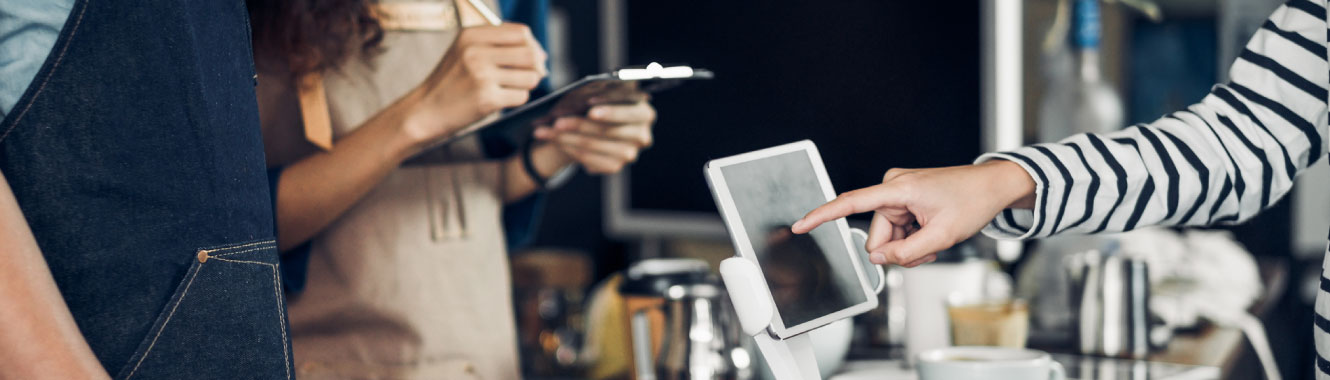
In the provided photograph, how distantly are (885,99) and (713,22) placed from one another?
41 cm

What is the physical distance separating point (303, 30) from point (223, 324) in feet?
A: 1.34

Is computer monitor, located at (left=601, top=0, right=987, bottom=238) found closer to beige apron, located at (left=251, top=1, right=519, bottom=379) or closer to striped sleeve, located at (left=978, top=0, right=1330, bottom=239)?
striped sleeve, located at (left=978, top=0, right=1330, bottom=239)

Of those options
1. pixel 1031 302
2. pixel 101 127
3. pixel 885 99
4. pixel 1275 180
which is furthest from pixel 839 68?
pixel 101 127

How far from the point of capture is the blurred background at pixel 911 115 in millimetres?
1331

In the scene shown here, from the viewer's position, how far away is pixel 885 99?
144cm

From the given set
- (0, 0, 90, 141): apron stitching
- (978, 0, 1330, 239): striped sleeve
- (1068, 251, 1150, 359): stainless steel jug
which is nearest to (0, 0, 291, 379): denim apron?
(0, 0, 90, 141): apron stitching

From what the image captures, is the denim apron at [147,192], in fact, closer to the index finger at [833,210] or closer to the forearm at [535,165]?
the index finger at [833,210]

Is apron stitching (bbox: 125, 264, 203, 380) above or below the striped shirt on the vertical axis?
below

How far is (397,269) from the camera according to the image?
106 centimetres

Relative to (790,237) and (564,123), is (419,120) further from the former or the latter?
(790,237)

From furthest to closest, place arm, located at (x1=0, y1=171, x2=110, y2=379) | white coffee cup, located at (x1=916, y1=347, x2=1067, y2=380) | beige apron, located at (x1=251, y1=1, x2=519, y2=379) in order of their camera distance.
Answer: beige apron, located at (x1=251, y1=1, x2=519, y2=379), white coffee cup, located at (x1=916, y1=347, x2=1067, y2=380), arm, located at (x1=0, y1=171, x2=110, y2=379)

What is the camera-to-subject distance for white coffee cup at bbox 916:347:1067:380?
0.81 m

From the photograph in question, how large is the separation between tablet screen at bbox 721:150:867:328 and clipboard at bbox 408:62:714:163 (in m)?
0.18

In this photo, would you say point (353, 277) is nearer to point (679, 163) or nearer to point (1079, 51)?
point (679, 163)
